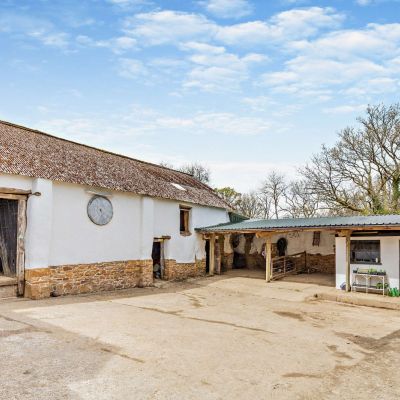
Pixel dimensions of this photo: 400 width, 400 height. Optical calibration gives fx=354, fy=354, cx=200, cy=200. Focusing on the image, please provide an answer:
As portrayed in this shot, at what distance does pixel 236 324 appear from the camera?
8.33 meters

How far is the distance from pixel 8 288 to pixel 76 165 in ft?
15.1

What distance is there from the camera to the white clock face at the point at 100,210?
12344 mm

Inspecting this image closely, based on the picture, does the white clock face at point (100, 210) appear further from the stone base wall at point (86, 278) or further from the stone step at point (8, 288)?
the stone step at point (8, 288)

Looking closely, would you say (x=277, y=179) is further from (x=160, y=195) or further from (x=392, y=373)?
(x=392, y=373)

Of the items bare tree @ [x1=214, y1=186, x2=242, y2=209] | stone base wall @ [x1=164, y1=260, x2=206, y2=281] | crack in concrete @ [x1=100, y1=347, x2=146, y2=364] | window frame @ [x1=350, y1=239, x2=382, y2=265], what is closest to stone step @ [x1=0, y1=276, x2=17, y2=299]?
crack in concrete @ [x1=100, y1=347, x2=146, y2=364]

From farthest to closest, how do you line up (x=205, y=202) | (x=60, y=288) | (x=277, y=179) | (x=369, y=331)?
(x=277, y=179)
(x=205, y=202)
(x=60, y=288)
(x=369, y=331)

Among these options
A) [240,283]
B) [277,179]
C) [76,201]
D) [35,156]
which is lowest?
[240,283]

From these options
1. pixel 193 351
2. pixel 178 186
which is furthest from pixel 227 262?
pixel 193 351

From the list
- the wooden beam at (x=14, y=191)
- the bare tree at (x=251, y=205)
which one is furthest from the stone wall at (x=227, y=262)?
the bare tree at (x=251, y=205)

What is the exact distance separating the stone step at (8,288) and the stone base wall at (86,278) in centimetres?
33

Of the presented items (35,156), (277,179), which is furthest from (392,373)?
(277,179)

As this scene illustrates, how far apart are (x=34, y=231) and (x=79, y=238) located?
1690mm

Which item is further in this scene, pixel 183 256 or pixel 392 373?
pixel 183 256

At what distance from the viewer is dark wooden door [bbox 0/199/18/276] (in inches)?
424
